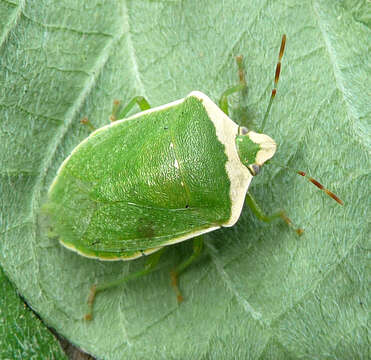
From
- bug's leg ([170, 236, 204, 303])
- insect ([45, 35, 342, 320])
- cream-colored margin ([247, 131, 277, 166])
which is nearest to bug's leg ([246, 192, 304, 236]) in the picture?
insect ([45, 35, 342, 320])

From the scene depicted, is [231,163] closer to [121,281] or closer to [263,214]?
[263,214]

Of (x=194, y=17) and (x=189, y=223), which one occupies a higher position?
(x=194, y=17)

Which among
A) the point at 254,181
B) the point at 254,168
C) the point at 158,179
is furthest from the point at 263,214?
the point at 158,179

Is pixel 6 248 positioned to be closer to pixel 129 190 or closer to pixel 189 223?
pixel 129 190

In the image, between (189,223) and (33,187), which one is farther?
(33,187)

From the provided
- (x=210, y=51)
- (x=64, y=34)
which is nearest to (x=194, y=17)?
(x=210, y=51)

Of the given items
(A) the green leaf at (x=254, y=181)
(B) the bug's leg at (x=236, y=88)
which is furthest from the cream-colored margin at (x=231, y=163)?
(A) the green leaf at (x=254, y=181)

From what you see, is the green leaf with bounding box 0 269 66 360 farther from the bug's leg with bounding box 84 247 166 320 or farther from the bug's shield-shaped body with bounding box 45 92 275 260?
the bug's shield-shaped body with bounding box 45 92 275 260
